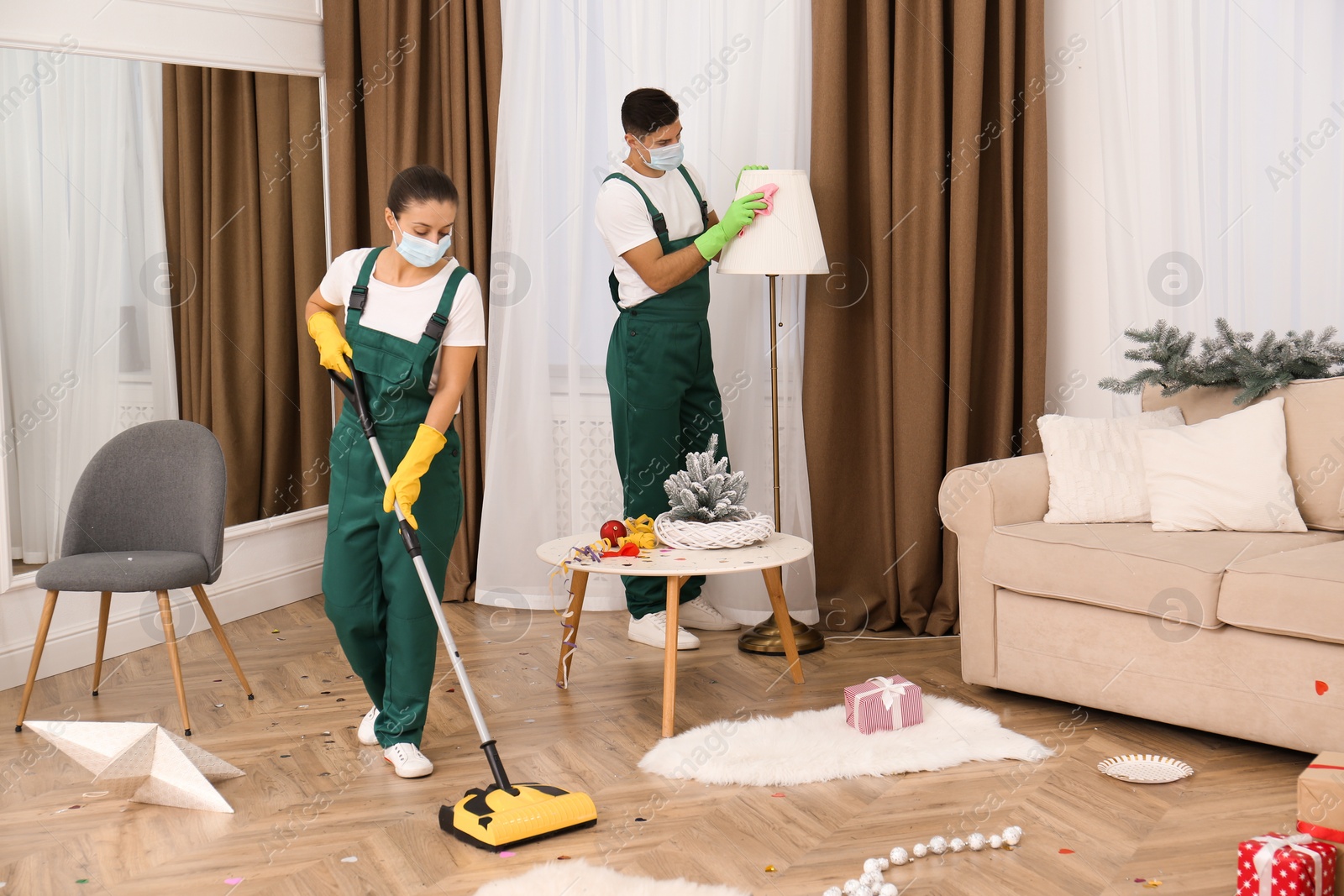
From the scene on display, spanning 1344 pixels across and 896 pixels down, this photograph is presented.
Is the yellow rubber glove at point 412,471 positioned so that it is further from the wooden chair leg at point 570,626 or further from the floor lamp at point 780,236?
the floor lamp at point 780,236

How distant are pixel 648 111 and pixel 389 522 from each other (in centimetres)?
141

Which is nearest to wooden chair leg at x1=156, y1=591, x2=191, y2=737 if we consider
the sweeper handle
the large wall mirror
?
the large wall mirror

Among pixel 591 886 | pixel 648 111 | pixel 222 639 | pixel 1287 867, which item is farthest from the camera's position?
pixel 648 111

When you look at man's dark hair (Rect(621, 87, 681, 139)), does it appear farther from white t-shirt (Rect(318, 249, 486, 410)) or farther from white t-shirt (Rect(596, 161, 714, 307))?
white t-shirt (Rect(318, 249, 486, 410))

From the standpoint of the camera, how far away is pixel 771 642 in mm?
3479

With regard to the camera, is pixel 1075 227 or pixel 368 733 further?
pixel 1075 227

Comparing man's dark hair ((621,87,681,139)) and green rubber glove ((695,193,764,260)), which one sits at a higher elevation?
man's dark hair ((621,87,681,139))

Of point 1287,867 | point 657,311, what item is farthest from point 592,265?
point 1287,867

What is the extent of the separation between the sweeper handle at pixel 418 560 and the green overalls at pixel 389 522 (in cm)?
3

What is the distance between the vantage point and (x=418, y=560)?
2471 millimetres

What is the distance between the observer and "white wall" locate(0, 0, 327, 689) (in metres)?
3.34

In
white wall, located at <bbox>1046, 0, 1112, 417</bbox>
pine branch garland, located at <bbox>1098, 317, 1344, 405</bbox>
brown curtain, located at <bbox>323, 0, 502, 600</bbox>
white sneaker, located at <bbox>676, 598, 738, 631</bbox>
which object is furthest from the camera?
brown curtain, located at <bbox>323, 0, 502, 600</bbox>

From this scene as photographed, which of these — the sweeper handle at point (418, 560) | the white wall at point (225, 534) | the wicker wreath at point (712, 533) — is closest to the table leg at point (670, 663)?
the wicker wreath at point (712, 533)

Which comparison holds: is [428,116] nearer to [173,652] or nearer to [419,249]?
[419,249]
